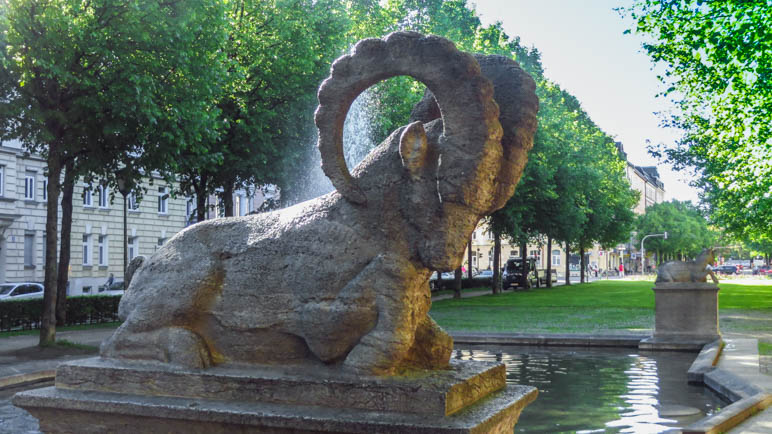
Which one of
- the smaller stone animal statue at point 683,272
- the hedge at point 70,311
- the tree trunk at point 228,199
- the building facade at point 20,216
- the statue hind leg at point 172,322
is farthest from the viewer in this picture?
the building facade at point 20,216

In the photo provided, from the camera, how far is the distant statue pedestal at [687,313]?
52.2 ft

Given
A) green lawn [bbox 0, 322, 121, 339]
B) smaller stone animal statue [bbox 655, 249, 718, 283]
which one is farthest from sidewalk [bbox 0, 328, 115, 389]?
smaller stone animal statue [bbox 655, 249, 718, 283]

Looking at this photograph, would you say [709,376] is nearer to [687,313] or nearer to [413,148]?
[687,313]

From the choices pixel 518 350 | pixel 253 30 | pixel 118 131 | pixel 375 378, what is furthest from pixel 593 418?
pixel 253 30

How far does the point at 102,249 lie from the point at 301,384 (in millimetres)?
43772

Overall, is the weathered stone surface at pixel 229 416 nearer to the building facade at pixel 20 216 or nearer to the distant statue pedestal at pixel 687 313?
the distant statue pedestal at pixel 687 313

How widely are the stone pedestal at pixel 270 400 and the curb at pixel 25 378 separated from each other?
6422mm

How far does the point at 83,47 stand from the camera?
1603 centimetres

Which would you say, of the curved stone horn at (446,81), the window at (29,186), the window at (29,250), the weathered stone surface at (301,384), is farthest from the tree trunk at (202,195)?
the curved stone horn at (446,81)

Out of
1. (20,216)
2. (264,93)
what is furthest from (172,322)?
(20,216)

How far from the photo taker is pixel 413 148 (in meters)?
4.87

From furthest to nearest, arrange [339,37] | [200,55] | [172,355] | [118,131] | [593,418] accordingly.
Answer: [339,37], [200,55], [118,131], [593,418], [172,355]

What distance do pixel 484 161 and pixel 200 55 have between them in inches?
608

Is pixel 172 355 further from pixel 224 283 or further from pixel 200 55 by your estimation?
pixel 200 55
